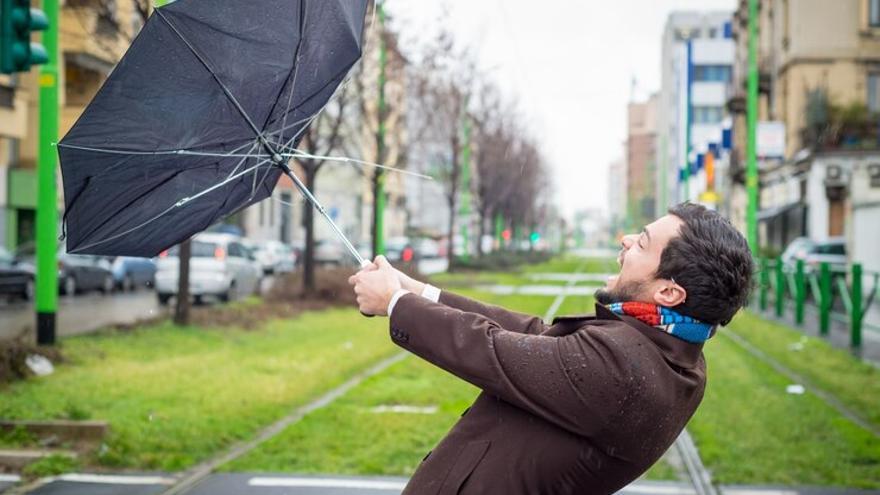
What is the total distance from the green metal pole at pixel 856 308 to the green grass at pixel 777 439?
4.63m

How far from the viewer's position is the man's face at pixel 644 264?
2.35 meters

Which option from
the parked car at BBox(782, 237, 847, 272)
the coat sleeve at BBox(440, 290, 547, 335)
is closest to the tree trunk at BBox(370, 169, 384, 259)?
the parked car at BBox(782, 237, 847, 272)

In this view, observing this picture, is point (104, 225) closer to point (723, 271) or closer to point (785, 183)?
point (723, 271)

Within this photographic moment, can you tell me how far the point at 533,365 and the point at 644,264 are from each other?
34cm

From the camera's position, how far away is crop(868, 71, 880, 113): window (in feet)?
144

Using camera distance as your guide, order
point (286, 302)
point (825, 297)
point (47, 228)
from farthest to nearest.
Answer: point (286, 302)
point (825, 297)
point (47, 228)

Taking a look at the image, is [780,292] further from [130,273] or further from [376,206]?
[130,273]

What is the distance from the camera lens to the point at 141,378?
11102 millimetres

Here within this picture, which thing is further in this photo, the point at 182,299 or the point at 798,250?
the point at 798,250

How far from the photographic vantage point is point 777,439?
870 centimetres

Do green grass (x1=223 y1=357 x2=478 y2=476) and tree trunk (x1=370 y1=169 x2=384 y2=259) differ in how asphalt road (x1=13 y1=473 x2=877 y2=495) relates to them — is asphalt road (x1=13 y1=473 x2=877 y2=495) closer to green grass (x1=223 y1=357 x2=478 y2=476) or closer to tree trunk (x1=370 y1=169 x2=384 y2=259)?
green grass (x1=223 y1=357 x2=478 y2=476)

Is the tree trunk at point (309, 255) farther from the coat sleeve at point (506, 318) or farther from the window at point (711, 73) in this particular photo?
the window at point (711, 73)

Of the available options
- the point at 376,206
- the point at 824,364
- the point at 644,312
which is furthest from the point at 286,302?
the point at 644,312

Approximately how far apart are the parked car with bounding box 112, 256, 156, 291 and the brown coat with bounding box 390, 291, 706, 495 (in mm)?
32024
